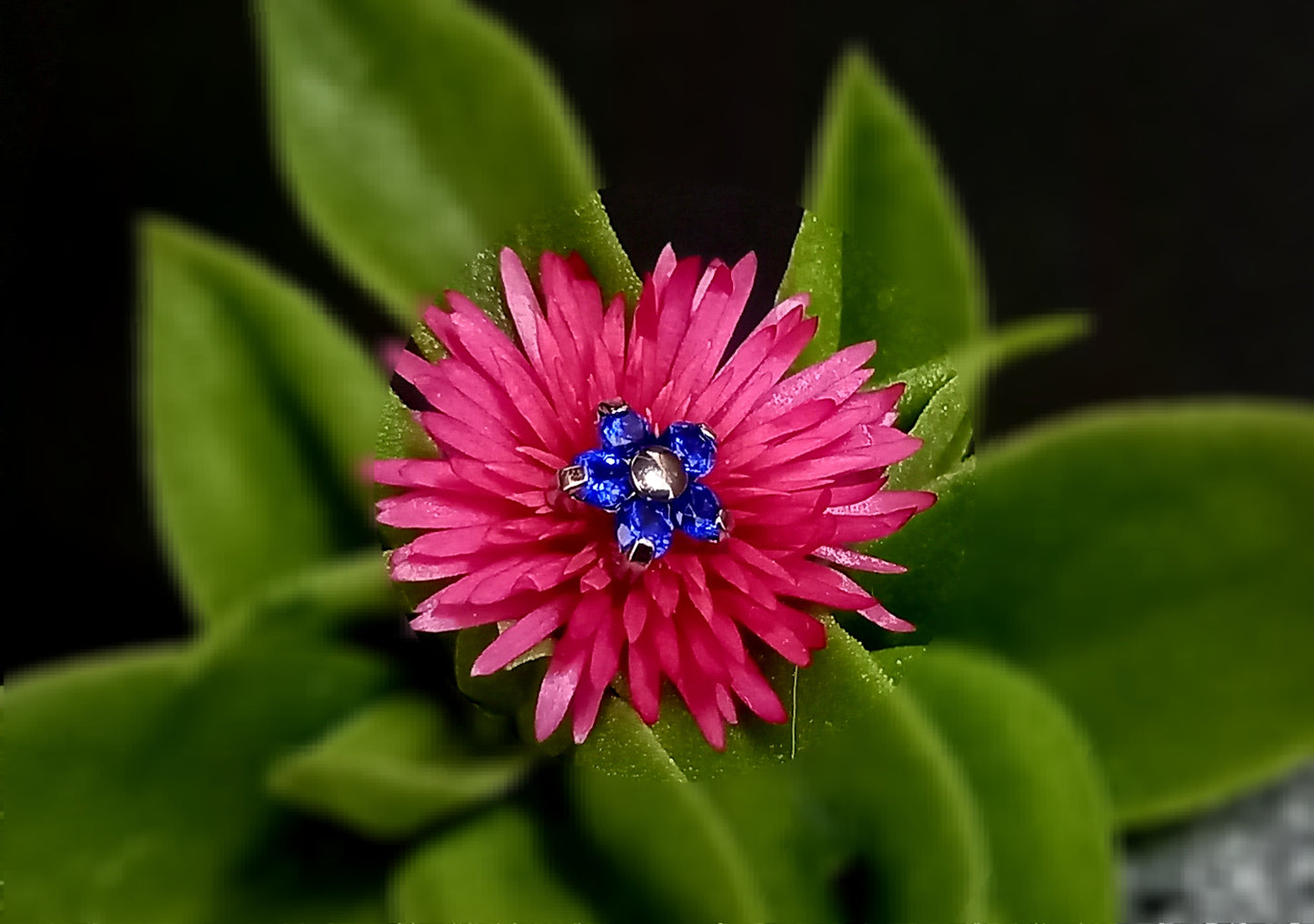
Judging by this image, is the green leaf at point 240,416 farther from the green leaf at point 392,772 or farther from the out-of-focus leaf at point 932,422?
the out-of-focus leaf at point 932,422

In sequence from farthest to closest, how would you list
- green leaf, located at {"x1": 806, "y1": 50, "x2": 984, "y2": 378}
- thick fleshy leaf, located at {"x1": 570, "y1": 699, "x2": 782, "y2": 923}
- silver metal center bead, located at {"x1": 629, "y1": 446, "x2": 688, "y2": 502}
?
green leaf, located at {"x1": 806, "y1": 50, "x2": 984, "y2": 378}
thick fleshy leaf, located at {"x1": 570, "y1": 699, "x2": 782, "y2": 923}
silver metal center bead, located at {"x1": 629, "y1": 446, "x2": 688, "y2": 502}

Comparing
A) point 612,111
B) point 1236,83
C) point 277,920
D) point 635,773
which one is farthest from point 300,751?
point 1236,83

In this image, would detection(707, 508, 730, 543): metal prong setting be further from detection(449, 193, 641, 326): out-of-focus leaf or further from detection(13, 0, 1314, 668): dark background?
detection(13, 0, 1314, 668): dark background

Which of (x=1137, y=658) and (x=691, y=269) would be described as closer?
(x=691, y=269)

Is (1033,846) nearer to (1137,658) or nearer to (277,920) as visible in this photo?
(1137,658)

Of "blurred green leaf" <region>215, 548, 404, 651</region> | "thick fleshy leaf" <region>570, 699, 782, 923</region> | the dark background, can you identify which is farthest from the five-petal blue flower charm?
the dark background
